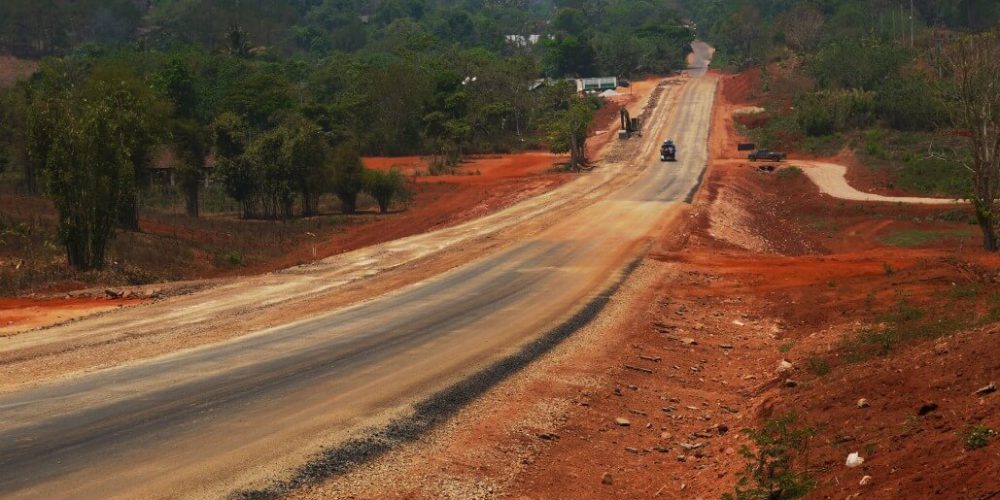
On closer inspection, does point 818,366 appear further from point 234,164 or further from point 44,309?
→ point 234,164

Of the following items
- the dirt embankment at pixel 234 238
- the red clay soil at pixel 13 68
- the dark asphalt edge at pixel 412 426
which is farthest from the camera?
the red clay soil at pixel 13 68

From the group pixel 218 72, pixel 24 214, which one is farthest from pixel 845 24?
pixel 24 214

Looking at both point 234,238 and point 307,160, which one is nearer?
point 234,238

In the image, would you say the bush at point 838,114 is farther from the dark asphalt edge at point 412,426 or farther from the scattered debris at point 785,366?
the scattered debris at point 785,366

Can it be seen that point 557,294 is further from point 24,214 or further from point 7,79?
point 7,79

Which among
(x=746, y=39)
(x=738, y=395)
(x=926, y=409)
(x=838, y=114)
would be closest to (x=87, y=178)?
(x=738, y=395)

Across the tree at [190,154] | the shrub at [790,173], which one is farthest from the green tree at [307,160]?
the shrub at [790,173]
